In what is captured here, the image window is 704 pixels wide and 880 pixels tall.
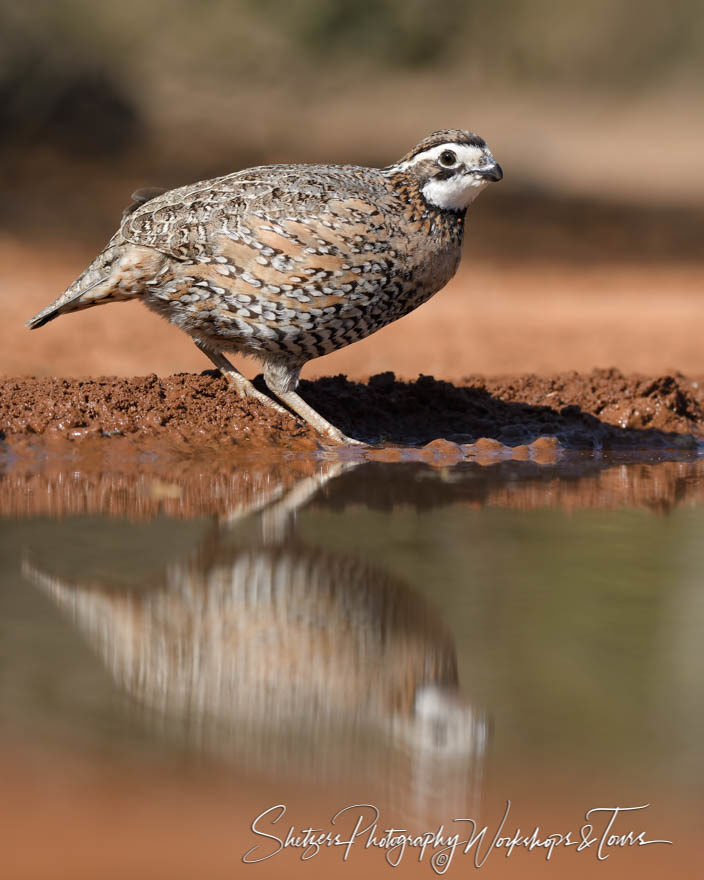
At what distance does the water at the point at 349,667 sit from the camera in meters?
2.02

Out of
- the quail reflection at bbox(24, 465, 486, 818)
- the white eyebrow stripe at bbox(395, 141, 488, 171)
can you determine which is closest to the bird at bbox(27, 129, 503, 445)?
the white eyebrow stripe at bbox(395, 141, 488, 171)

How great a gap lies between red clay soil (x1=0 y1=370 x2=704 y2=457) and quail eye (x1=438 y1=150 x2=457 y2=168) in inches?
59.0

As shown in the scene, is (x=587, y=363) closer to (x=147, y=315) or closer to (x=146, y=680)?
(x=147, y=315)

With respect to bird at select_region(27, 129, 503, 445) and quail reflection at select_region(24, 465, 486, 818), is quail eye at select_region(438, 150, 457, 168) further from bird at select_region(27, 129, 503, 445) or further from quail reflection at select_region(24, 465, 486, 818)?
quail reflection at select_region(24, 465, 486, 818)

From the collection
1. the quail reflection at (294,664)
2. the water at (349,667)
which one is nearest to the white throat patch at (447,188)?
the water at (349,667)

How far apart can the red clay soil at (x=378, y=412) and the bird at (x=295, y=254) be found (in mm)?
348

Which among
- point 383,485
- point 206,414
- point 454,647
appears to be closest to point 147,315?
point 206,414

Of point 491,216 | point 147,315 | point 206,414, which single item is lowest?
point 206,414

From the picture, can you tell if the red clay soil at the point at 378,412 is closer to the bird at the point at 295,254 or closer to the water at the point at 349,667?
the bird at the point at 295,254

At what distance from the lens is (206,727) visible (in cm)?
227

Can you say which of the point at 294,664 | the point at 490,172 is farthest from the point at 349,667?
the point at 490,172

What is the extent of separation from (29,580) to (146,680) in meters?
0.86

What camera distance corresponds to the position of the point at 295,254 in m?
5.39

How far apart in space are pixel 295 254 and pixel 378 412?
1.60 meters
